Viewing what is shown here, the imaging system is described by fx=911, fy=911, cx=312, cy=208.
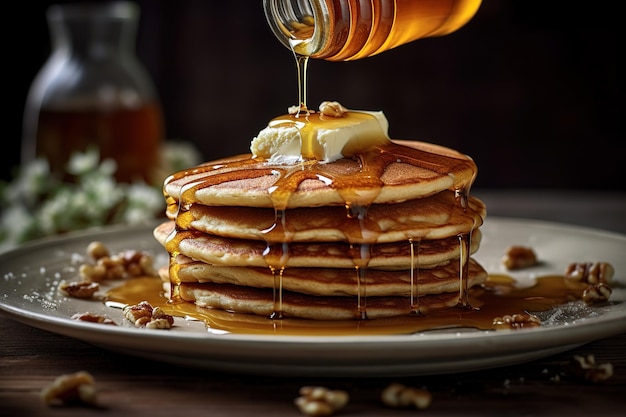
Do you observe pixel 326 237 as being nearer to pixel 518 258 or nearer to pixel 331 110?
pixel 331 110

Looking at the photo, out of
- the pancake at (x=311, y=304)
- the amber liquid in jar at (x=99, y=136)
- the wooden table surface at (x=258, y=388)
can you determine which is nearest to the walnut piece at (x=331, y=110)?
the pancake at (x=311, y=304)

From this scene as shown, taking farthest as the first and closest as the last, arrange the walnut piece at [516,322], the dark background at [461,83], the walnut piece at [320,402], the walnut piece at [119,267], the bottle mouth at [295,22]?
the dark background at [461,83] < the walnut piece at [119,267] < the bottle mouth at [295,22] < the walnut piece at [516,322] < the walnut piece at [320,402]

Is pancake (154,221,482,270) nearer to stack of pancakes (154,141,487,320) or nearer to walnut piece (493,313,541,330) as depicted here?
stack of pancakes (154,141,487,320)

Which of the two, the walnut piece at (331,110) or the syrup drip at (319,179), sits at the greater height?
the walnut piece at (331,110)

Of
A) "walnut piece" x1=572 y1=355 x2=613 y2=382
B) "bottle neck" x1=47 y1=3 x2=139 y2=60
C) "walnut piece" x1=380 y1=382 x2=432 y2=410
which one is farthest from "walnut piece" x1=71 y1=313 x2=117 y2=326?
"bottle neck" x1=47 y1=3 x2=139 y2=60

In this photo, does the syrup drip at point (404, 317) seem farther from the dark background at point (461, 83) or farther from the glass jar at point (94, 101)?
the dark background at point (461, 83)
